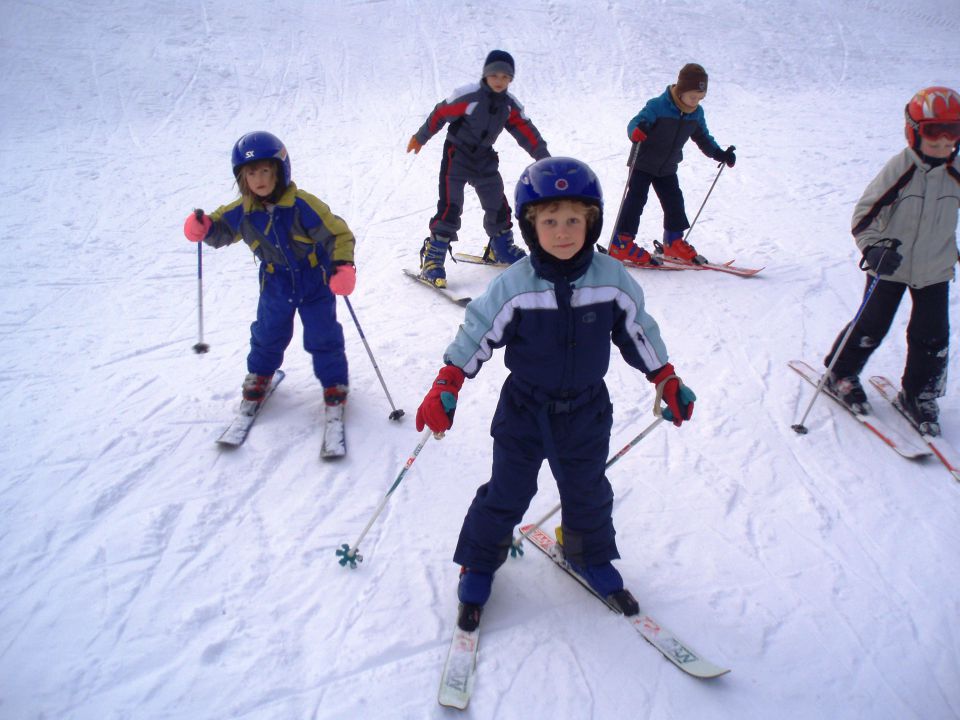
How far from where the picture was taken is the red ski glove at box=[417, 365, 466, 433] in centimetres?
233

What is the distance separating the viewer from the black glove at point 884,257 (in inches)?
138

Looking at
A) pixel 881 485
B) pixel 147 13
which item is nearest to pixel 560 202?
pixel 881 485

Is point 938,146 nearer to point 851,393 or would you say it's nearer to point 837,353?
point 837,353

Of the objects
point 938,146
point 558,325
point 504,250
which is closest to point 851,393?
point 938,146

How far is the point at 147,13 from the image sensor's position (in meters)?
15.3

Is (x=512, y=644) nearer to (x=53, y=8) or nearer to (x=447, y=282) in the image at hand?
(x=447, y=282)

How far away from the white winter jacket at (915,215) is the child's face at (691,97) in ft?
7.41

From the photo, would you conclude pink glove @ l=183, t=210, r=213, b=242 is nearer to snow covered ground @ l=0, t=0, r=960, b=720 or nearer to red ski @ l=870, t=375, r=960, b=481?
snow covered ground @ l=0, t=0, r=960, b=720

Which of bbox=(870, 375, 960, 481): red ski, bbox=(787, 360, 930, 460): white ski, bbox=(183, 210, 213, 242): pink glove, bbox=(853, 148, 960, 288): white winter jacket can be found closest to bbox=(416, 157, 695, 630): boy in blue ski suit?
bbox=(183, 210, 213, 242): pink glove

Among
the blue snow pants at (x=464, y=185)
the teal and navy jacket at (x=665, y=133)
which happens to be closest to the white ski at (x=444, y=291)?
the blue snow pants at (x=464, y=185)

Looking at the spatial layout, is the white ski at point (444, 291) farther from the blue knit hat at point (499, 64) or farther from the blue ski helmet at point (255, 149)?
the blue ski helmet at point (255, 149)

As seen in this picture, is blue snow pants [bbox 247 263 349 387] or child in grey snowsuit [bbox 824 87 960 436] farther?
blue snow pants [bbox 247 263 349 387]

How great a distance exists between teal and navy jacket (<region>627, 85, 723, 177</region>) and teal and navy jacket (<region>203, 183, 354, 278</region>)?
345 centimetres

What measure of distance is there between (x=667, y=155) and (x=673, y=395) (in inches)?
169
